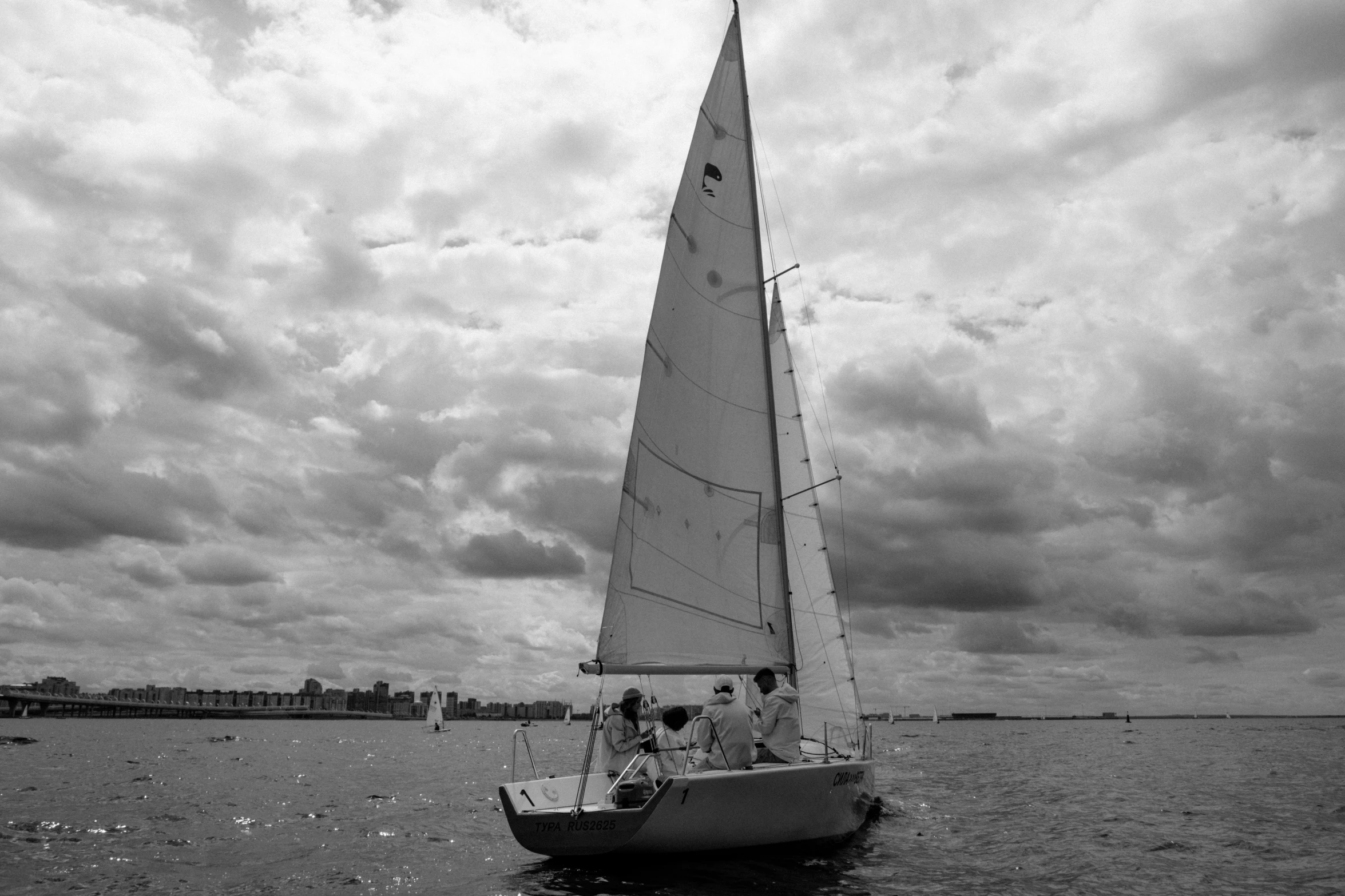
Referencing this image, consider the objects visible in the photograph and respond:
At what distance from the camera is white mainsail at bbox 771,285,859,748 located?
68.4ft

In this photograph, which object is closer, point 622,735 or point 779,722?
point 779,722

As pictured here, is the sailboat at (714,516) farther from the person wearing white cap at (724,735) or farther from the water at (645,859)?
the water at (645,859)

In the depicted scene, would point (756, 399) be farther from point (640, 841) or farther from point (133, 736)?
point (133, 736)

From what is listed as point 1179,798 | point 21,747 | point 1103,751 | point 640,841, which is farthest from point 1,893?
point 1103,751

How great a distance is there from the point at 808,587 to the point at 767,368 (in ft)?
24.7

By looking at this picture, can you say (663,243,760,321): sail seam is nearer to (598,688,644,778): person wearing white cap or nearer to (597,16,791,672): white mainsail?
(597,16,791,672): white mainsail

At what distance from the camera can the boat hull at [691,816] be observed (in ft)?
41.1

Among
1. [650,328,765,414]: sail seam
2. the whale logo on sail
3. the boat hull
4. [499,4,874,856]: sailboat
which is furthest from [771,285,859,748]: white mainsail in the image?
the boat hull

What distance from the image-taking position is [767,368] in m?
17.3

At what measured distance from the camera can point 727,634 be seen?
16.2 m

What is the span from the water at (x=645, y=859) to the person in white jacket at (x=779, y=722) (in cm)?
156

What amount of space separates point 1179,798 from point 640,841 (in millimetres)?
21496

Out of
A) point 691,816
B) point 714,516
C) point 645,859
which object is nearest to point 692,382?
point 714,516

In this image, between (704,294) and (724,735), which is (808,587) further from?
(724,735)
